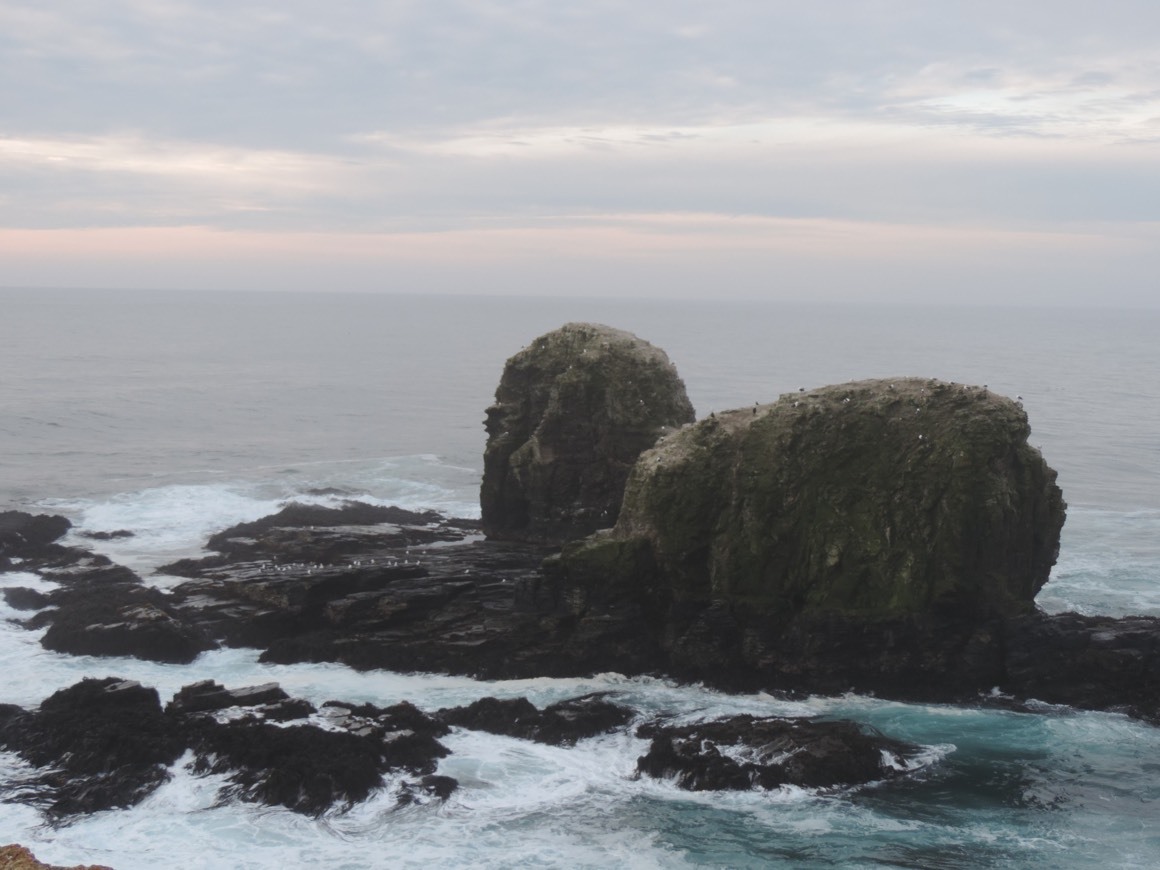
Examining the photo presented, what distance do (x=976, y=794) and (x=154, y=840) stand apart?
17.7 meters

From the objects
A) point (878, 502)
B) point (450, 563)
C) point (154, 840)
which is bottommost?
point (154, 840)

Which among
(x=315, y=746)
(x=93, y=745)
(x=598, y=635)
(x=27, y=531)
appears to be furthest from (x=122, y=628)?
(x=27, y=531)

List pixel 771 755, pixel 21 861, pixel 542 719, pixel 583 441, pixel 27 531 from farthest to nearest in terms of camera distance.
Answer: pixel 27 531
pixel 583 441
pixel 542 719
pixel 771 755
pixel 21 861

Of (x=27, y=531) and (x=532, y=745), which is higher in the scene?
(x=27, y=531)

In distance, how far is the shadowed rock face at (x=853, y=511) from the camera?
33.2 m

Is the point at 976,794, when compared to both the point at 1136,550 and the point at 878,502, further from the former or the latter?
the point at 1136,550

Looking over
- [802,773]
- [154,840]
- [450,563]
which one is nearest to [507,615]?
[450,563]

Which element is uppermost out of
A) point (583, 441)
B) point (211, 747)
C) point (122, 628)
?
point (583, 441)

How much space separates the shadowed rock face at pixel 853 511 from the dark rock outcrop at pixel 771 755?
18.9 feet

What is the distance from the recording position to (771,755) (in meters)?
27.5

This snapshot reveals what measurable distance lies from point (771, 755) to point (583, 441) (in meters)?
18.5

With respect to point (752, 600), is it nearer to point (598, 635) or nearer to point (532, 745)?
point (598, 635)

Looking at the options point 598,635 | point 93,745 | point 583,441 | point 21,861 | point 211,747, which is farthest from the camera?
point 583,441

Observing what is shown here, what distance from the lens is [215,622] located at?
1416 inches
